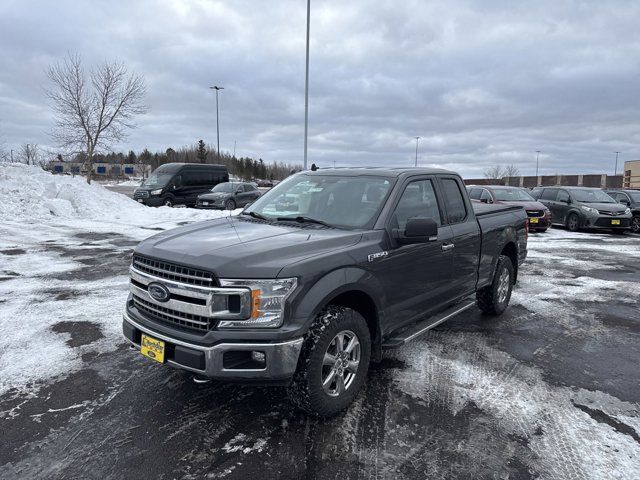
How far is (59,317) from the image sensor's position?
18.2 feet

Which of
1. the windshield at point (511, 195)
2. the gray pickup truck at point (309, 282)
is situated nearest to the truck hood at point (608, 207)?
the windshield at point (511, 195)

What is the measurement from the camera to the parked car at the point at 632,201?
1827 cm

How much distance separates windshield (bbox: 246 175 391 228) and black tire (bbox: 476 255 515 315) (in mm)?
2532

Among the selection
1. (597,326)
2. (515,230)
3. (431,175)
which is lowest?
(597,326)

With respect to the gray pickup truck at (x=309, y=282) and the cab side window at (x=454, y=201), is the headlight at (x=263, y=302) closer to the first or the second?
the gray pickup truck at (x=309, y=282)

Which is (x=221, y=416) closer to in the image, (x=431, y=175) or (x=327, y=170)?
(x=327, y=170)

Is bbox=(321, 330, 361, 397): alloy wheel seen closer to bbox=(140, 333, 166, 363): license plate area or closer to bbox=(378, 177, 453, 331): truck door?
bbox=(378, 177, 453, 331): truck door

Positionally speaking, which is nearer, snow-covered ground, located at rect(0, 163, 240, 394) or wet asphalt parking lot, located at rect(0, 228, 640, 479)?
wet asphalt parking lot, located at rect(0, 228, 640, 479)

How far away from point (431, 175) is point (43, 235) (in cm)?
1193

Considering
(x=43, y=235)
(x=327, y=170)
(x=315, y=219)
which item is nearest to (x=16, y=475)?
(x=315, y=219)

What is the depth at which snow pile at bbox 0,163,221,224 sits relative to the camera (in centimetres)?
1672

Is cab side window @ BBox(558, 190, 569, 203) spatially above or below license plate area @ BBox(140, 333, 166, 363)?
above

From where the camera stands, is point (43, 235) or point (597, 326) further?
point (43, 235)

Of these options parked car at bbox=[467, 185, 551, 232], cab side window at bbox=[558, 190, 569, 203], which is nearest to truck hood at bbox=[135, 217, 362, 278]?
parked car at bbox=[467, 185, 551, 232]
